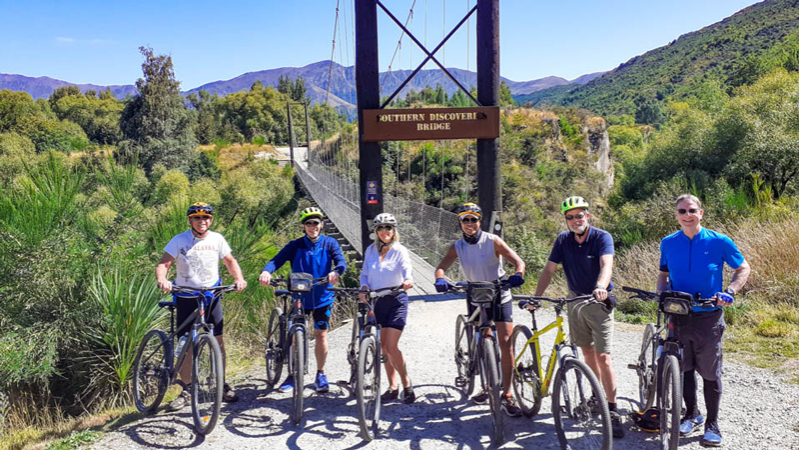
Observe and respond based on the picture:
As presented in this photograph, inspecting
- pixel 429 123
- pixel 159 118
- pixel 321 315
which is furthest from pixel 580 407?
pixel 159 118

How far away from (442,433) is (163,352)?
199 cm

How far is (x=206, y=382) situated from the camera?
137 inches

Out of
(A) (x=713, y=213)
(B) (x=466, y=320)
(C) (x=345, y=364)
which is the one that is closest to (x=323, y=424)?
(B) (x=466, y=320)

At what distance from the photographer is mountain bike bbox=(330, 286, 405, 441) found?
131 inches

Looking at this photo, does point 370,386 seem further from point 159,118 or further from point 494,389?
point 159,118

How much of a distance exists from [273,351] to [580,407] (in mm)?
2392

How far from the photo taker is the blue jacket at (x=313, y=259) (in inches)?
162

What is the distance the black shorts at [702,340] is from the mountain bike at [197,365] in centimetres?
269

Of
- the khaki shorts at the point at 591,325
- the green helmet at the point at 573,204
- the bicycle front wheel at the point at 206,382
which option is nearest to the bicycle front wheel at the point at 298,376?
the bicycle front wheel at the point at 206,382

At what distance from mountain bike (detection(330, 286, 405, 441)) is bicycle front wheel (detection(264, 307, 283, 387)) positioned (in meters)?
0.82

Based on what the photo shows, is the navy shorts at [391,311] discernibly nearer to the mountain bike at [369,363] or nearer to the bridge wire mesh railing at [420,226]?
the mountain bike at [369,363]

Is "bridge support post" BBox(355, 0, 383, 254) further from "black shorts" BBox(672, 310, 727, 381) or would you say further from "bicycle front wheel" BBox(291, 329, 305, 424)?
"black shorts" BBox(672, 310, 727, 381)

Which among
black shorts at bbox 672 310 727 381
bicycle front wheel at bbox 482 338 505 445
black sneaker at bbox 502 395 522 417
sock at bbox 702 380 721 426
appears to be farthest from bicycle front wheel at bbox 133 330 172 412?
sock at bbox 702 380 721 426

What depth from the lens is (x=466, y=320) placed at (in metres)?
3.89
